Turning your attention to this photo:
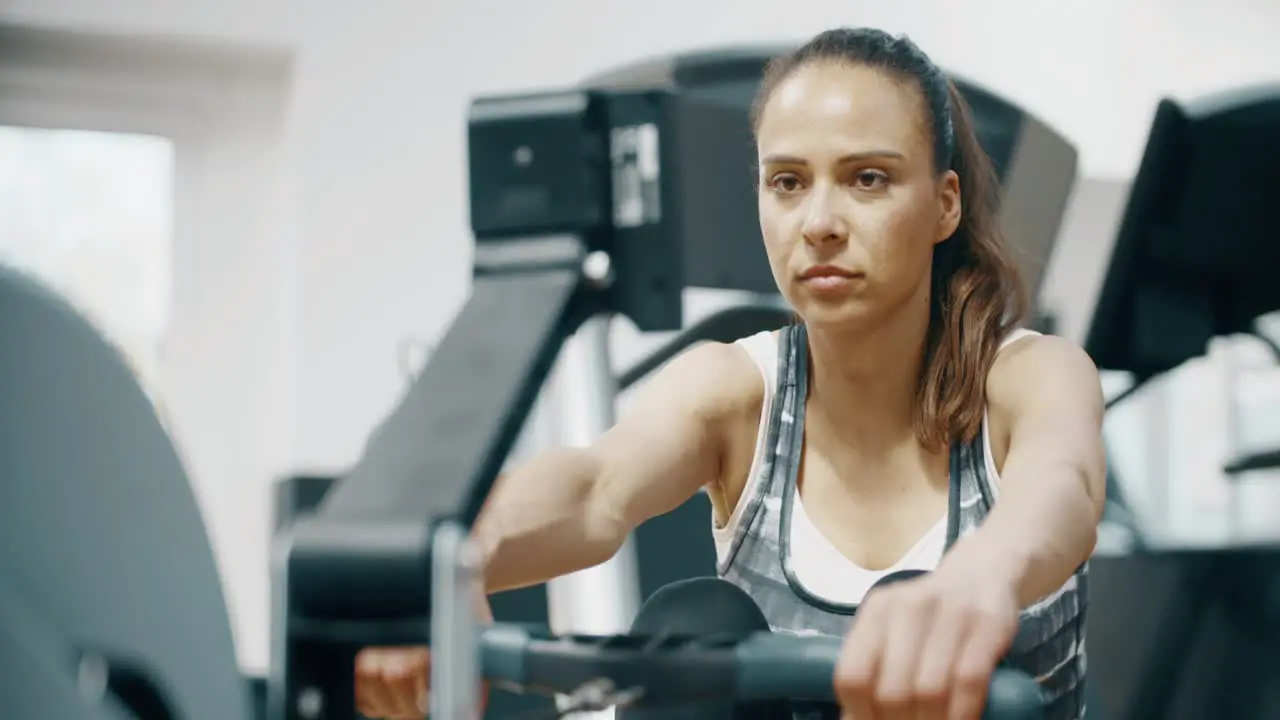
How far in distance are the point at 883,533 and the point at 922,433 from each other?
0.07m

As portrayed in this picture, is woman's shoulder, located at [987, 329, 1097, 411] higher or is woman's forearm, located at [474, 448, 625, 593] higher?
woman's shoulder, located at [987, 329, 1097, 411]

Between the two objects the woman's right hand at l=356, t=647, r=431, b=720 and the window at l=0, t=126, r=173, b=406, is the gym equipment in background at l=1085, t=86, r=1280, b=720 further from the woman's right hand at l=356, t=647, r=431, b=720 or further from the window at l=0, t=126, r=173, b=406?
the window at l=0, t=126, r=173, b=406

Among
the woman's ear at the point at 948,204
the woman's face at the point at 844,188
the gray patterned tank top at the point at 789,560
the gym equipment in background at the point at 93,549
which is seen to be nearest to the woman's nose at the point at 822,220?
the woman's face at the point at 844,188

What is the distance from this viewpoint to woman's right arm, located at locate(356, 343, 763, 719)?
0.50 m

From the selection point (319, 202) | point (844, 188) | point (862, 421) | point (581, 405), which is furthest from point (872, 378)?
point (319, 202)

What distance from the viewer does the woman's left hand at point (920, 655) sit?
47cm

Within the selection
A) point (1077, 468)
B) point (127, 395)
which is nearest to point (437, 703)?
point (127, 395)

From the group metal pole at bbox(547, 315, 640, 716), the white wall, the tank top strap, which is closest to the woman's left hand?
the tank top strap

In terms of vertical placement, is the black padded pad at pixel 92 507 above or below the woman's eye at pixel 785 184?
below

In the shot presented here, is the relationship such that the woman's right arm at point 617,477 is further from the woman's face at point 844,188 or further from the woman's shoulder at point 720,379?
the woman's face at point 844,188

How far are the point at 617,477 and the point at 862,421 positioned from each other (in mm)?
214

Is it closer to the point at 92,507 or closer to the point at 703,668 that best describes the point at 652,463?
the point at 703,668

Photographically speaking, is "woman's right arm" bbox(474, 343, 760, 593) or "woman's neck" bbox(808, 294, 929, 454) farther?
"woman's neck" bbox(808, 294, 929, 454)

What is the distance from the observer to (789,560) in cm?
97
